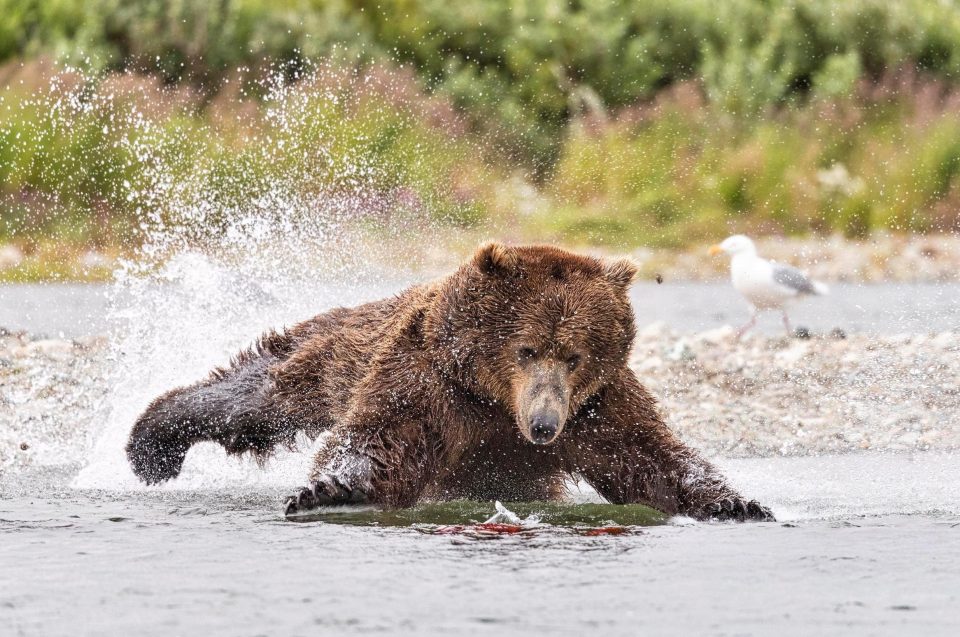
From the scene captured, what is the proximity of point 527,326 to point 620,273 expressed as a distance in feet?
1.67

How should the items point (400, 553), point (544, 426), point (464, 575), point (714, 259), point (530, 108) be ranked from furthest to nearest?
point (530, 108), point (714, 259), point (544, 426), point (400, 553), point (464, 575)

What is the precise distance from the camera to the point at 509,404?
18.8 ft

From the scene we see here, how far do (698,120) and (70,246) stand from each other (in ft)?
29.3

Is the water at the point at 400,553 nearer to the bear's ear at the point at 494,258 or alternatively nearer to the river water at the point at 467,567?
the river water at the point at 467,567

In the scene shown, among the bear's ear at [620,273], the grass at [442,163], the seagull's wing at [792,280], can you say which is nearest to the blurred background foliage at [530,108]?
the grass at [442,163]

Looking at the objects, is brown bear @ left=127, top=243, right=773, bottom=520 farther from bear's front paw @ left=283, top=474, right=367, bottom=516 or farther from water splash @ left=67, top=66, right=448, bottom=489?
water splash @ left=67, top=66, right=448, bottom=489

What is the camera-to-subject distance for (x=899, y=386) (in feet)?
31.1

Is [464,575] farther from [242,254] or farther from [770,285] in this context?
[242,254]

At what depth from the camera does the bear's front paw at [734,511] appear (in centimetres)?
575

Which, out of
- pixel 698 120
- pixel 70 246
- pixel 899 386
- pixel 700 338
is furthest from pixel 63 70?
pixel 899 386

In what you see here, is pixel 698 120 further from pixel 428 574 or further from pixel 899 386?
pixel 428 574

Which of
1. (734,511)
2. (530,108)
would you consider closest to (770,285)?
(734,511)

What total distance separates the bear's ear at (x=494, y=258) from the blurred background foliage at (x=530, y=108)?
489 inches

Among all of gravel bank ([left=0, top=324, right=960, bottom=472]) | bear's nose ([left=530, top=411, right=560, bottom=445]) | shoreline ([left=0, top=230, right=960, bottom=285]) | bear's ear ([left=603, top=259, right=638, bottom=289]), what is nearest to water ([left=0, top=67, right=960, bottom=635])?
gravel bank ([left=0, top=324, right=960, bottom=472])
